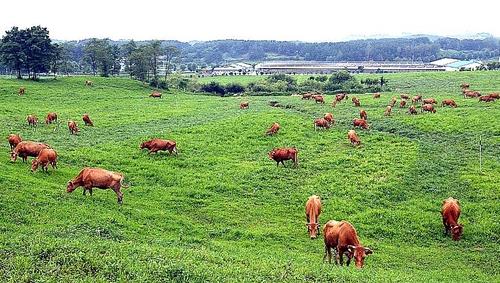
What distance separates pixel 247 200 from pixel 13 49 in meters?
62.8

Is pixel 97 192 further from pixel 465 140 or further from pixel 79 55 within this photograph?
pixel 79 55

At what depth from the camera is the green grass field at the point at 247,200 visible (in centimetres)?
1491

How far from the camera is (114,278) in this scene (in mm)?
13242

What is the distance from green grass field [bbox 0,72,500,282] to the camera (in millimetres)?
14906

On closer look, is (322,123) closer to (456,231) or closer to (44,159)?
(456,231)

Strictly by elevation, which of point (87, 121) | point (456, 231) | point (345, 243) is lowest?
point (456, 231)

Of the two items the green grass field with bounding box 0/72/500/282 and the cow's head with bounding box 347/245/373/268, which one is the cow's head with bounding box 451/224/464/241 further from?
the cow's head with bounding box 347/245/373/268

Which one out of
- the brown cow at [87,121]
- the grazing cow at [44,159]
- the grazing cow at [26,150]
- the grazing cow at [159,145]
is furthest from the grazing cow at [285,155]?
the brown cow at [87,121]

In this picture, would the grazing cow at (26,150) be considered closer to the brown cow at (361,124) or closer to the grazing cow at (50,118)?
the grazing cow at (50,118)

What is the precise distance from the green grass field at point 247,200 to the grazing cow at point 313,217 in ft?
1.83

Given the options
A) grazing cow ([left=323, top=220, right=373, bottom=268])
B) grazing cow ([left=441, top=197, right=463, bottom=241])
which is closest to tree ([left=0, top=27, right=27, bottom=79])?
grazing cow ([left=441, top=197, right=463, bottom=241])

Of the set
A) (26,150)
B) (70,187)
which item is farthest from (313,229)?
(26,150)

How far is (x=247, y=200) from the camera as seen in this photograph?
26844 millimetres

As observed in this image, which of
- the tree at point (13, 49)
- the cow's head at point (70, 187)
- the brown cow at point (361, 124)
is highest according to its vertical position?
the tree at point (13, 49)
